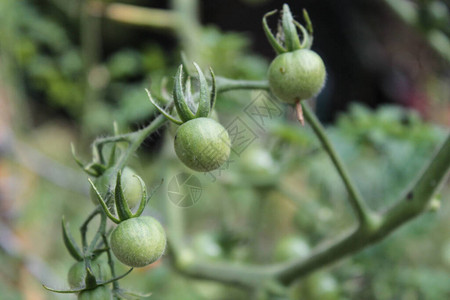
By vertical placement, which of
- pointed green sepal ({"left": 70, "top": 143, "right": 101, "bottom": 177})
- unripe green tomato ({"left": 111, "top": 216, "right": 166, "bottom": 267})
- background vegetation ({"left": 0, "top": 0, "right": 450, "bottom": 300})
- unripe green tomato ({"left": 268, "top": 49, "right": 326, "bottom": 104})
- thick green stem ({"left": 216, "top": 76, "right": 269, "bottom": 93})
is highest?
unripe green tomato ({"left": 268, "top": 49, "right": 326, "bottom": 104})

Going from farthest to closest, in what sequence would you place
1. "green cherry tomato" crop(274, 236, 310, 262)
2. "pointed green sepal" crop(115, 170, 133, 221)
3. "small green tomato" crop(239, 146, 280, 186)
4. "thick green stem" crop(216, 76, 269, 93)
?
"small green tomato" crop(239, 146, 280, 186)
"green cherry tomato" crop(274, 236, 310, 262)
"thick green stem" crop(216, 76, 269, 93)
"pointed green sepal" crop(115, 170, 133, 221)

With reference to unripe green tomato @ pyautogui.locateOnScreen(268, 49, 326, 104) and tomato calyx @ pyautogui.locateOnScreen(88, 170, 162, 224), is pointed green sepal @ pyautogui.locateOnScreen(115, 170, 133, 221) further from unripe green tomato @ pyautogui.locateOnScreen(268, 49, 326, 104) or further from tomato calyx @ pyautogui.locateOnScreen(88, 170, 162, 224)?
unripe green tomato @ pyautogui.locateOnScreen(268, 49, 326, 104)

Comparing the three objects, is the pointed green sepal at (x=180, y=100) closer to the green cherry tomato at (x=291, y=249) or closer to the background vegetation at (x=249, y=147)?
the background vegetation at (x=249, y=147)

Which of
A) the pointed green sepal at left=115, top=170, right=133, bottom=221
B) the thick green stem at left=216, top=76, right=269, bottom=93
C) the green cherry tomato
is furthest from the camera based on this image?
the green cherry tomato

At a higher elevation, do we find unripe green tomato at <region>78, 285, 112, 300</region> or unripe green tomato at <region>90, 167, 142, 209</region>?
unripe green tomato at <region>90, 167, 142, 209</region>

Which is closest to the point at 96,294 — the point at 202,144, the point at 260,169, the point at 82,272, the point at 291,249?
the point at 82,272

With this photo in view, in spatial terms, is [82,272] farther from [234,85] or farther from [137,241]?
[234,85]

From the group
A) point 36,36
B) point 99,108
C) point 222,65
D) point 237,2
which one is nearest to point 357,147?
point 222,65

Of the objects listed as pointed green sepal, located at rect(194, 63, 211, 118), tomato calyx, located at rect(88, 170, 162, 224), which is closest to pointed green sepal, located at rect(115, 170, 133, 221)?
tomato calyx, located at rect(88, 170, 162, 224)
